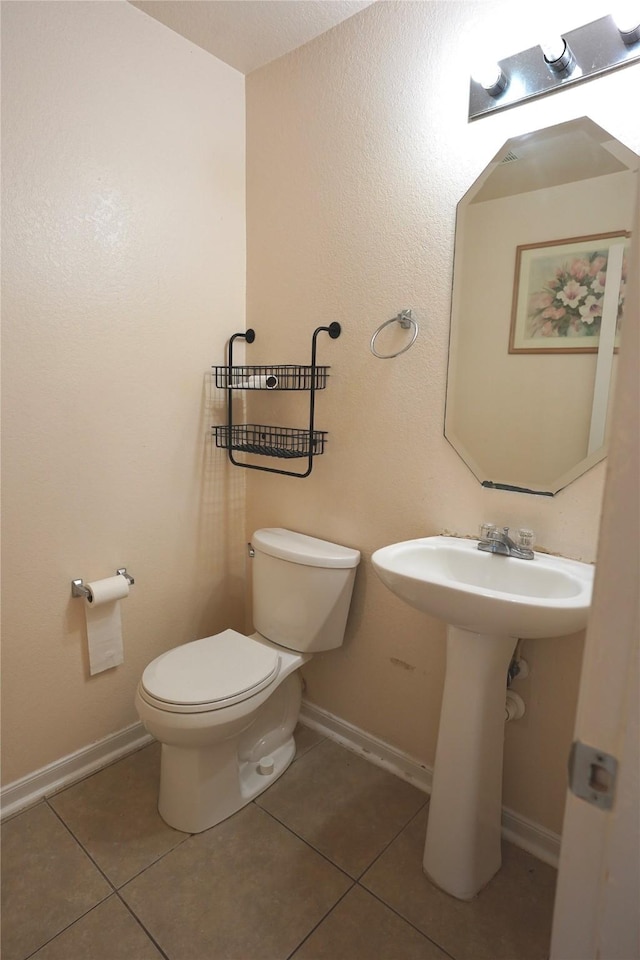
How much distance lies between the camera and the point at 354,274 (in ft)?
5.52

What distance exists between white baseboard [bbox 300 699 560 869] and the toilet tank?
1.29ft

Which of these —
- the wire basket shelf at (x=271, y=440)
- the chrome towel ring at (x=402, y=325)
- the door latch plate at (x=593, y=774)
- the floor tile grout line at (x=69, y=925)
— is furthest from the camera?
the wire basket shelf at (x=271, y=440)

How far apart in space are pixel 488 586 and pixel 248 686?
744mm

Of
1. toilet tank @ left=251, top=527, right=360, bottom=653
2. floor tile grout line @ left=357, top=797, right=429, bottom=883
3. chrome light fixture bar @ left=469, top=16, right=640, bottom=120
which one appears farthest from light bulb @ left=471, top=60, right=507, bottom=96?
floor tile grout line @ left=357, top=797, right=429, bottom=883

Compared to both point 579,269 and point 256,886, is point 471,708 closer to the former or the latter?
point 256,886

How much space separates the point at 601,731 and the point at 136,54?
2113mm

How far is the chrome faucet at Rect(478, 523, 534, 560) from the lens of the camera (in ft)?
4.46

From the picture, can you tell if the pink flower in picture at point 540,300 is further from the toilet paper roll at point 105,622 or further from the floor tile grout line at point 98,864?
the floor tile grout line at point 98,864

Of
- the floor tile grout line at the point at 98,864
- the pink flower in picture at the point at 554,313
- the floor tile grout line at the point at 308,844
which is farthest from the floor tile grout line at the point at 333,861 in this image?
the pink flower in picture at the point at 554,313

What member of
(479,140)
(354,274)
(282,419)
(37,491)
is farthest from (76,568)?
(479,140)

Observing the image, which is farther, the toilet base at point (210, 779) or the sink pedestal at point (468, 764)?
the toilet base at point (210, 779)

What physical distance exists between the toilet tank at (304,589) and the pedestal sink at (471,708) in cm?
36

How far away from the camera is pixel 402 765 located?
176cm

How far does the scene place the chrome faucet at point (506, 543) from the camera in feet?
4.46
